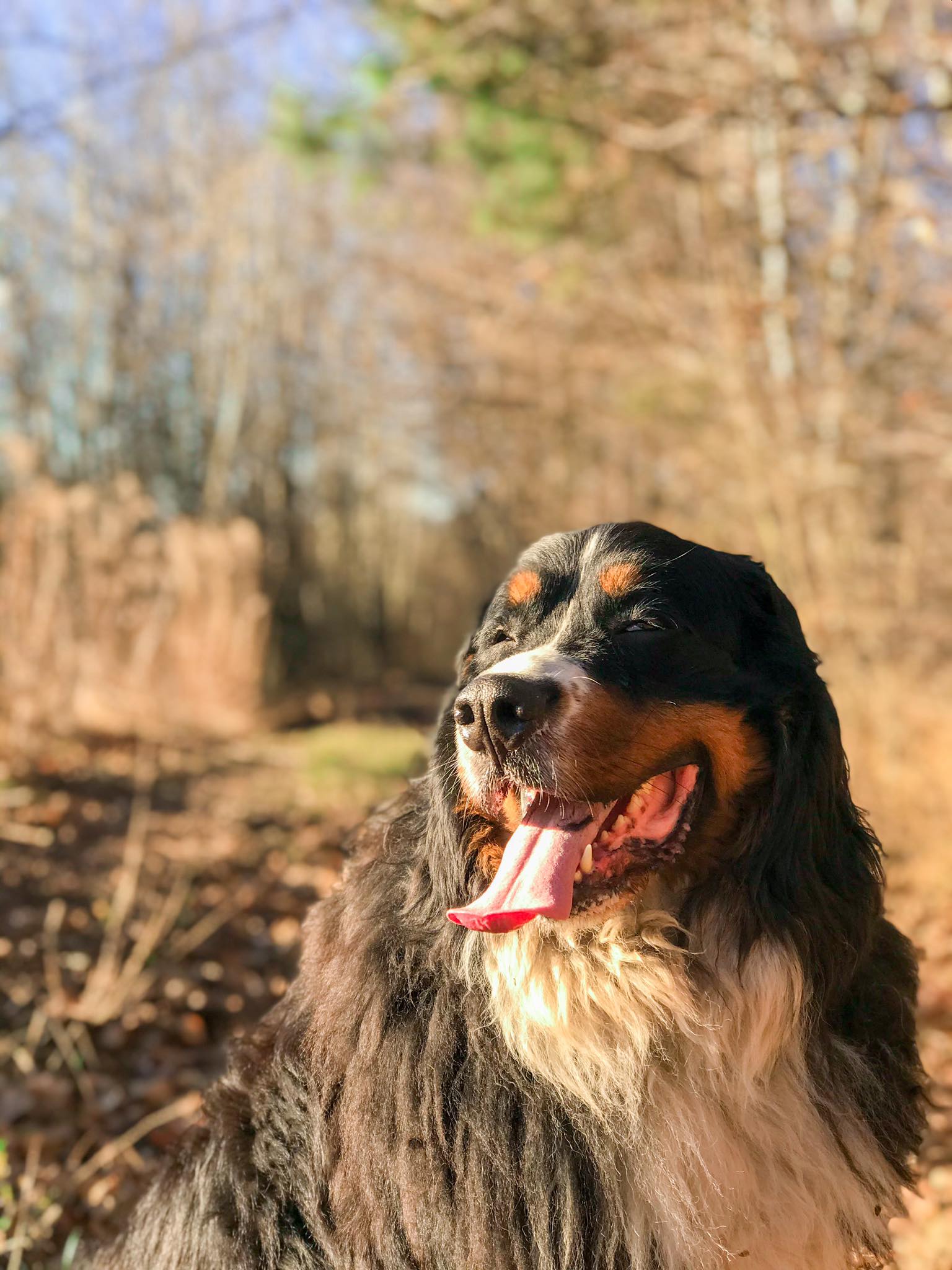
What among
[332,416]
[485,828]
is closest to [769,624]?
[485,828]

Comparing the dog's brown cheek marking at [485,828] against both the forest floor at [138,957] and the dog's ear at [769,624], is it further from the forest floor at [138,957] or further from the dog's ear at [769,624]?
the forest floor at [138,957]

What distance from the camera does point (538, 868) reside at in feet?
7.69

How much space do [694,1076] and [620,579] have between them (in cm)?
113

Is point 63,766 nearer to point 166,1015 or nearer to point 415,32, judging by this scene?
point 166,1015

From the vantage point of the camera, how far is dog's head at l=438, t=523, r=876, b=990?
2311mm

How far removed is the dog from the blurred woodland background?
120 centimetres

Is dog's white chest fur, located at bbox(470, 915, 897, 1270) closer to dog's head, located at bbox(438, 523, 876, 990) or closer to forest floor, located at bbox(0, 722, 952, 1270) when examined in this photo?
dog's head, located at bbox(438, 523, 876, 990)

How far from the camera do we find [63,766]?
872 centimetres

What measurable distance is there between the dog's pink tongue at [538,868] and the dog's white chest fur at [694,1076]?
98 mm

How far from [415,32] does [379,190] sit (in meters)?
11.1

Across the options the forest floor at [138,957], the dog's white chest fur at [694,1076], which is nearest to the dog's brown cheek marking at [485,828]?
the dog's white chest fur at [694,1076]

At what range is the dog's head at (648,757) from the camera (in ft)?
7.58

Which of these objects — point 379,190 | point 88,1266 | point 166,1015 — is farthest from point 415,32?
point 379,190

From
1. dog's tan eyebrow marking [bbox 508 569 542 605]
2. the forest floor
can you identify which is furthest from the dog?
the forest floor
